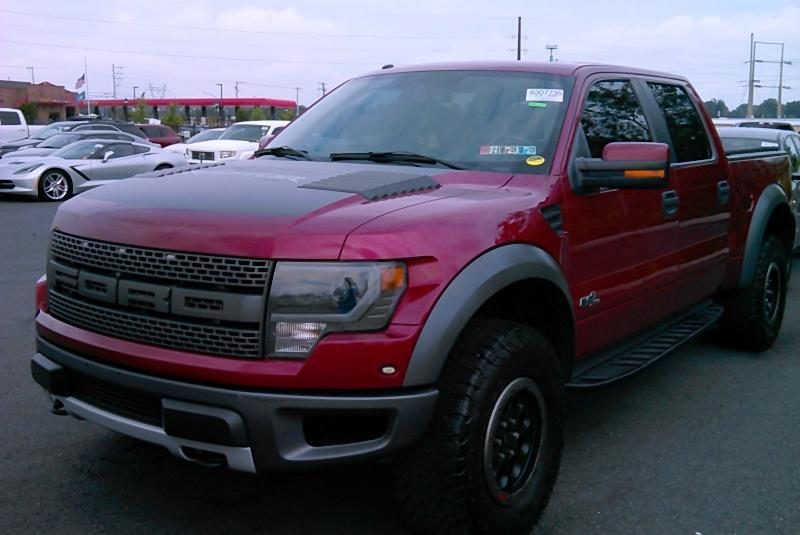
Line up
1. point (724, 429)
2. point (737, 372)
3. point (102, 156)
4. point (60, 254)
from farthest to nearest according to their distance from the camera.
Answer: point (102, 156)
point (737, 372)
point (724, 429)
point (60, 254)

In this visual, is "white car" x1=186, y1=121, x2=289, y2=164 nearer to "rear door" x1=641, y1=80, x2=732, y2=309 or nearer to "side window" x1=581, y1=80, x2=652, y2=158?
"rear door" x1=641, y1=80, x2=732, y2=309

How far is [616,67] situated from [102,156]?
51.5 ft

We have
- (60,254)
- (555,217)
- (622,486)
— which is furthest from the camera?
(622,486)

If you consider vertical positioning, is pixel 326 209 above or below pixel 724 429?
above

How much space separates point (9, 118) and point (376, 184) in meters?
31.2

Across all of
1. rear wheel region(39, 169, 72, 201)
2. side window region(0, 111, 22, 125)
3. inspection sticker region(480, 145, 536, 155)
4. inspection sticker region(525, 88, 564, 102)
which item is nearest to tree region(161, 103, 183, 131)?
side window region(0, 111, 22, 125)

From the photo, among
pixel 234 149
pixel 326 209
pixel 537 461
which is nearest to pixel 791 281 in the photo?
pixel 537 461

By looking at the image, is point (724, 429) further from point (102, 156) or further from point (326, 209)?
point (102, 156)

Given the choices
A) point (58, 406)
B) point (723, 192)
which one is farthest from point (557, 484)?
point (723, 192)

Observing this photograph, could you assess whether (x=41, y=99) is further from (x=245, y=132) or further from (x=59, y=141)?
(x=245, y=132)

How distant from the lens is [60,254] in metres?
3.37

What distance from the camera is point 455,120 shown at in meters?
4.12

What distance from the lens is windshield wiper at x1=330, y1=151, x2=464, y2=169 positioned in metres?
3.93

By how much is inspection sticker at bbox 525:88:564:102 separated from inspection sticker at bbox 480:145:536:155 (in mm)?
330
